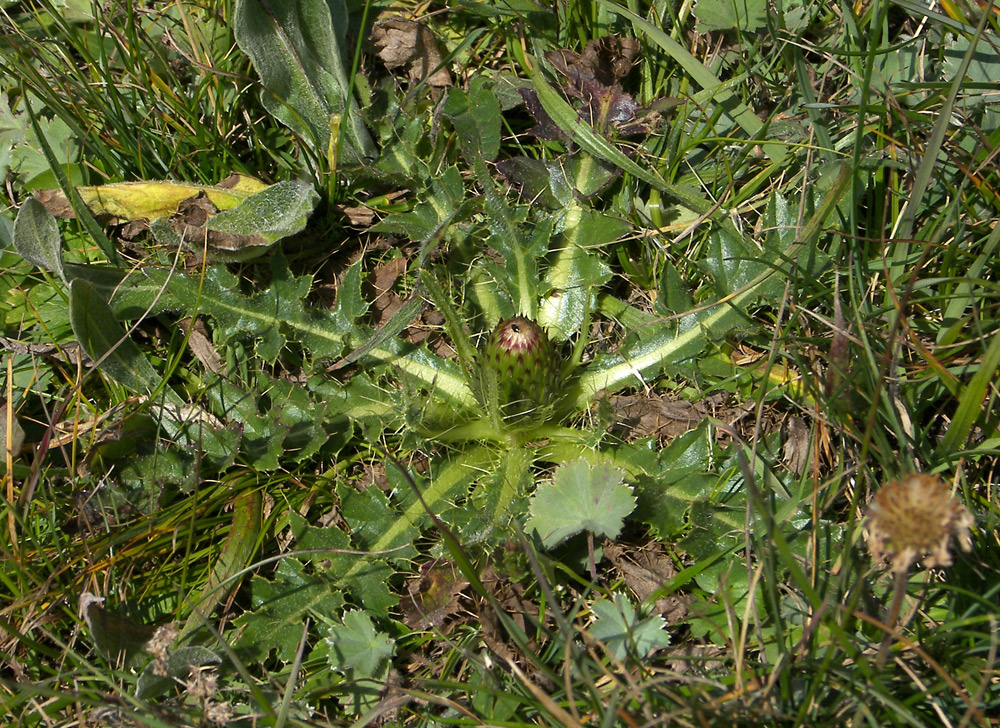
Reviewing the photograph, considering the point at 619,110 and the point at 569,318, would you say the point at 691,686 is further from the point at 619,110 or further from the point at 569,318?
the point at 619,110

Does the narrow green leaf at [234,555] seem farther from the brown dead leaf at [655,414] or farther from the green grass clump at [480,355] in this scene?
the brown dead leaf at [655,414]

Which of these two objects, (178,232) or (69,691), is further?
(178,232)

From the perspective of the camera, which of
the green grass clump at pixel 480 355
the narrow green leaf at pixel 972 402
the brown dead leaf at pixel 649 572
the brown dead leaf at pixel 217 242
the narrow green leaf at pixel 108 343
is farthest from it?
the brown dead leaf at pixel 217 242

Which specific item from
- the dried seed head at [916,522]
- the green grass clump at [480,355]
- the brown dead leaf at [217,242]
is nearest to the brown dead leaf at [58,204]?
the green grass clump at [480,355]

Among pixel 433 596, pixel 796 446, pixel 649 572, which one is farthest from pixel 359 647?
pixel 796 446

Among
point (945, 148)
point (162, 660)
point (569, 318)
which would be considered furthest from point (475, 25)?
point (162, 660)
